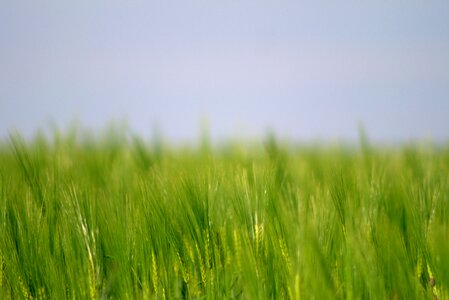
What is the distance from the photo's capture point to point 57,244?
1.71 metres

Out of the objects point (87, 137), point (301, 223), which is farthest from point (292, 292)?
point (87, 137)

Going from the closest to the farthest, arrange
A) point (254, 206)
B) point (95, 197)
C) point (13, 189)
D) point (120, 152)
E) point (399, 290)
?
point (399, 290) → point (254, 206) → point (95, 197) → point (13, 189) → point (120, 152)

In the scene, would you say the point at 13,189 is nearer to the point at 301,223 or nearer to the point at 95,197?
the point at 95,197

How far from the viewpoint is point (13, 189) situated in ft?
6.49

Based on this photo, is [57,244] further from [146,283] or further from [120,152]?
[120,152]

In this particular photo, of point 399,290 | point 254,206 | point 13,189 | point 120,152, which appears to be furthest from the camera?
point 120,152

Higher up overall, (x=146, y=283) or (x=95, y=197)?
(x=95, y=197)

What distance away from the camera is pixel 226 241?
165 cm

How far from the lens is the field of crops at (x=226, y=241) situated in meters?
1.45

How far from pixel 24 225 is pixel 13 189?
0.30 meters

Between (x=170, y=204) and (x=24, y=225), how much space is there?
1.33 feet

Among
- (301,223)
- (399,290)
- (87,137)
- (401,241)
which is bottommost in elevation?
(399,290)

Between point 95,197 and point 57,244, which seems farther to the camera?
point 95,197

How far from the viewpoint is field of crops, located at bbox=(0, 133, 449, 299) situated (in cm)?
145
